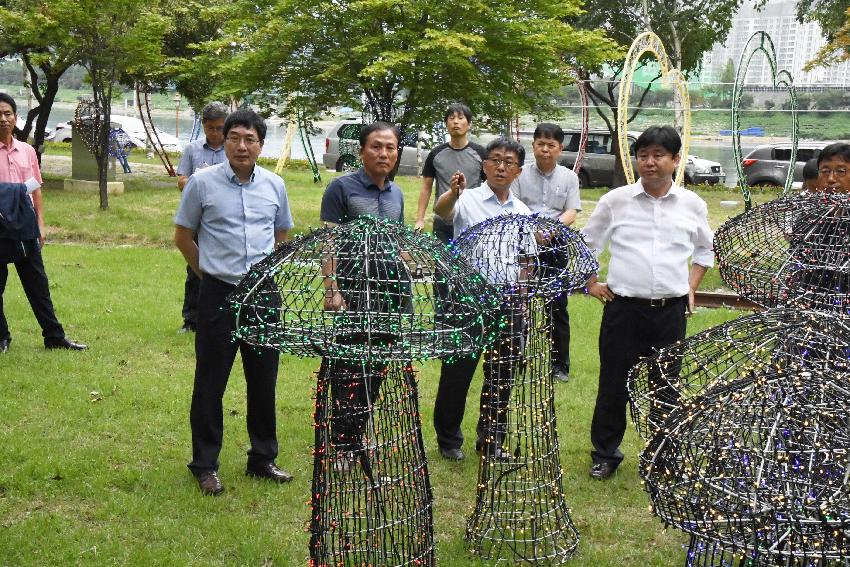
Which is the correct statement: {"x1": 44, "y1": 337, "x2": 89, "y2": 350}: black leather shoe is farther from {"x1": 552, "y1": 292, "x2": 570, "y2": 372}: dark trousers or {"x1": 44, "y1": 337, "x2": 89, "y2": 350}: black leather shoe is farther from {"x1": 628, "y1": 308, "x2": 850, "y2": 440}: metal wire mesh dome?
{"x1": 628, "y1": 308, "x2": 850, "y2": 440}: metal wire mesh dome

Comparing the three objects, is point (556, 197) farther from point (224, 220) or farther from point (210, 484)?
point (210, 484)

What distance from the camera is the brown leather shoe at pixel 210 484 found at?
4426mm

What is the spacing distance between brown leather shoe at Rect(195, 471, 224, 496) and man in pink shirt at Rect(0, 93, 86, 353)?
273 centimetres

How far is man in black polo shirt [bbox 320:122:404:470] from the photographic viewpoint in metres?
3.38

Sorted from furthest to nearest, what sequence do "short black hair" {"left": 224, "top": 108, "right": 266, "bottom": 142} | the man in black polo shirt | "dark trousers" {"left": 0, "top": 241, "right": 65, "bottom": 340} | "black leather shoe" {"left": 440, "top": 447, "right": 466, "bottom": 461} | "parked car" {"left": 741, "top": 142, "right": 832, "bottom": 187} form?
"parked car" {"left": 741, "top": 142, "right": 832, "bottom": 187}, "dark trousers" {"left": 0, "top": 241, "right": 65, "bottom": 340}, "black leather shoe" {"left": 440, "top": 447, "right": 466, "bottom": 461}, "short black hair" {"left": 224, "top": 108, "right": 266, "bottom": 142}, the man in black polo shirt

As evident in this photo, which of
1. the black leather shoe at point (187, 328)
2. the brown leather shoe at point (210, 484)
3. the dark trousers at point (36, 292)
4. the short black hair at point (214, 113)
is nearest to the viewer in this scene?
the brown leather shoe at point (210, 484)

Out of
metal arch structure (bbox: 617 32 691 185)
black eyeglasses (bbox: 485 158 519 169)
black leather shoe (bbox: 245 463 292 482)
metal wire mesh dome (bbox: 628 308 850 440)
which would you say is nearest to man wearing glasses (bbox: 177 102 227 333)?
black leather shoe (bbox: 245 463 292 482)

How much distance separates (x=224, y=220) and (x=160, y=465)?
1.39 meters

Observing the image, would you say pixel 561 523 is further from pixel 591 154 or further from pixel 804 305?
pixel 591 154

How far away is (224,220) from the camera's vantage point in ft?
14.0

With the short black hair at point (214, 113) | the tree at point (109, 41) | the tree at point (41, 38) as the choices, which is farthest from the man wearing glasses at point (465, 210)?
the tree at point (41, 38)

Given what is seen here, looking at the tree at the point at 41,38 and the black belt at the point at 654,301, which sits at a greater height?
the tree at the point at 41,38

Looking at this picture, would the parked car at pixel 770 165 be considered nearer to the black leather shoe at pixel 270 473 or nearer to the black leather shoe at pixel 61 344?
the black leather shoe at pixel 61 344

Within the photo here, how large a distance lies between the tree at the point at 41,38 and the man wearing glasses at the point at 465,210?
10.4m
